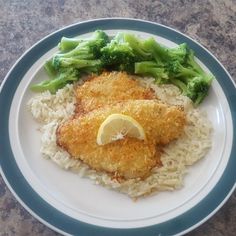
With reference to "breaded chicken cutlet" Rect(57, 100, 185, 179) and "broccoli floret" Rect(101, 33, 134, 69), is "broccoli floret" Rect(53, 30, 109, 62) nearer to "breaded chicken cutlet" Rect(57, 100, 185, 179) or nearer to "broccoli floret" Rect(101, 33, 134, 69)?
"broccoli floret" Rect(101, 33, 134, 69)

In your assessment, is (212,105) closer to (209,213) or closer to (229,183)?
(229,183)

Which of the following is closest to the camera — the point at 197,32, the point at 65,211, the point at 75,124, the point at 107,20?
the point at 65,211

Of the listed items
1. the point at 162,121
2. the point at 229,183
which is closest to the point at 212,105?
the point at 162,121

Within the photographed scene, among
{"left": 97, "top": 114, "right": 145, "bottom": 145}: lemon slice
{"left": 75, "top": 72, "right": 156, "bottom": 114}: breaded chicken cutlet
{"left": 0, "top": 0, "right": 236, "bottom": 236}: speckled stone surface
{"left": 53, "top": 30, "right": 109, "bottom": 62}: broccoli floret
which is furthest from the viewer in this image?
{"left": 0, "top": 0, "right": 236, "bottom": 236}: speckled stone surface

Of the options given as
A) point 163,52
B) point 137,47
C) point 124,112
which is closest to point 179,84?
point 163,52

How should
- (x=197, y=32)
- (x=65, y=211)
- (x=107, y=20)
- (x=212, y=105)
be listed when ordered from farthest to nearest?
(x=197, y=32)
(x=107, y=20)
(x=212, y=105)
(x=65, y=211)

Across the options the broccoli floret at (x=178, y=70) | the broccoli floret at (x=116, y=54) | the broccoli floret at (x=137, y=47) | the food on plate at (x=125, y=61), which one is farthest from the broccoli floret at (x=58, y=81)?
the broccoli floret at (x=178, y=70)

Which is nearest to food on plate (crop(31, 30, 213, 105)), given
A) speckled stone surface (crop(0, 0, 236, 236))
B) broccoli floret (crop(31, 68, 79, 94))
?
broccoli floret (crop(31, 68, 79, 94))
